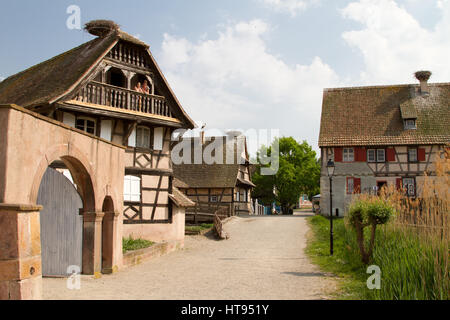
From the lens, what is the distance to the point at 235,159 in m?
36.2

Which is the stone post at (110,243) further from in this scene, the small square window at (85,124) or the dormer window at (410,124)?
the dormer window at (410,124)

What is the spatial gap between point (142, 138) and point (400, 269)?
40.4ft

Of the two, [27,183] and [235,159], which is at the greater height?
[235,159]

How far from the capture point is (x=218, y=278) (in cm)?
1162

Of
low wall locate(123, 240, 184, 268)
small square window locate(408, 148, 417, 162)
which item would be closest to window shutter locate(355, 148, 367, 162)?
small square window locate(408, 148, 417, 162)

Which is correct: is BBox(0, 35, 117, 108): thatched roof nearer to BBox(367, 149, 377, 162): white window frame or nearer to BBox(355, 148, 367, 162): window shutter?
BBox(355, 148, 367, 162): window shutter

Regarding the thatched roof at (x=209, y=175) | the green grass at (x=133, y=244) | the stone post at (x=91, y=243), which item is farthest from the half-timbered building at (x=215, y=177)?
the stone post at (x=91, y=243)

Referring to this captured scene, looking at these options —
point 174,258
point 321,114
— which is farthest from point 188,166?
point 174,258

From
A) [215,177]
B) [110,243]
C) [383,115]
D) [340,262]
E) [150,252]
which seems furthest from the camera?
[215,177]

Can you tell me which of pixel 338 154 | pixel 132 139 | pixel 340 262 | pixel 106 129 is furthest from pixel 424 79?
pixel 106 129

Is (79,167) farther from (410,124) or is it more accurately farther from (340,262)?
(410,124)

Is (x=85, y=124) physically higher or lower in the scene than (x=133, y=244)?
higher
